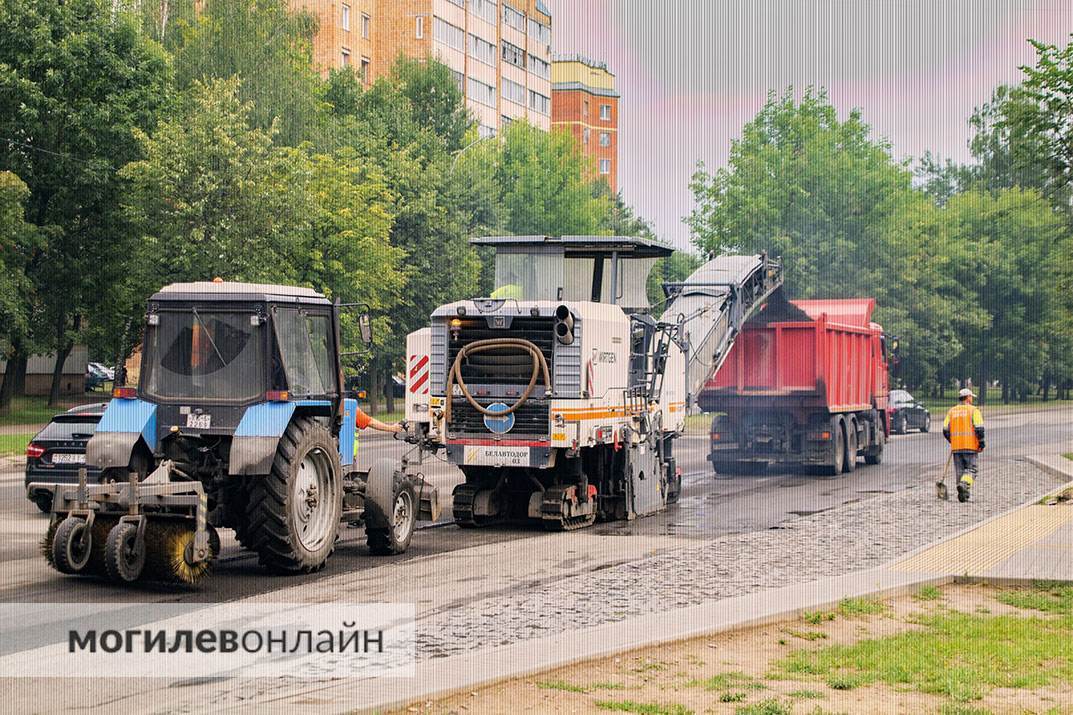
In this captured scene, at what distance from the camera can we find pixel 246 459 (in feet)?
39.0

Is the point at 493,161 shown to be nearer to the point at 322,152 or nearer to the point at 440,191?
the point at 440,191

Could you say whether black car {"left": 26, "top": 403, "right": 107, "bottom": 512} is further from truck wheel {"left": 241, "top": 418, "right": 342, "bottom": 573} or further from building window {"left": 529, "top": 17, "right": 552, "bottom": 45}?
building window {"left": 529, "top": 17, "right": 552, "bottom": 45}

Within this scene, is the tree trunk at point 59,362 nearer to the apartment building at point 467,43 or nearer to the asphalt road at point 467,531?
the asphalt road at point 467,531

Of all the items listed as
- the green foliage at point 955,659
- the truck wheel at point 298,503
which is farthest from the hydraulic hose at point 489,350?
A: the green foliage at point 955,659

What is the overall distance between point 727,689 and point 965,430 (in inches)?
548

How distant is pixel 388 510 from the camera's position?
13766 mm

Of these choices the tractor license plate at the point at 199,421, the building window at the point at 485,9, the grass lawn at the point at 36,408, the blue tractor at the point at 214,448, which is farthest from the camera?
the building window at the point at 485,9

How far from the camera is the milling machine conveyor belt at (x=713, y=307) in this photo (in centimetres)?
2252

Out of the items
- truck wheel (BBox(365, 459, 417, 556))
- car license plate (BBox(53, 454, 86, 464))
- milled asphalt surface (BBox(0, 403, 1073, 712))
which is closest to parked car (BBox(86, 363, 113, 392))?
milled asphalt surface (BBox(0, 403, 1073, 712))

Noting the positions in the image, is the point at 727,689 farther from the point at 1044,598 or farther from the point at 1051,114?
the point at 1051,114

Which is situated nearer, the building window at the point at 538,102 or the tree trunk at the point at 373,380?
the tree trunk at the point at 373,380

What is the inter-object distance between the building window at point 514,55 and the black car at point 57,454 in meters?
82.0

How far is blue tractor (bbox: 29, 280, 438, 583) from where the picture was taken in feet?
37.2

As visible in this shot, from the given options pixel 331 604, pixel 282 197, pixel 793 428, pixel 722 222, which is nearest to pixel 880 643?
pixel 331 604
